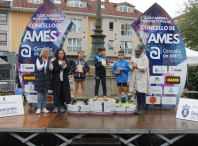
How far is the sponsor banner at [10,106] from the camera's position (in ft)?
16.4

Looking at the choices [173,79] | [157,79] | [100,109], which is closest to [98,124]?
[100,109]

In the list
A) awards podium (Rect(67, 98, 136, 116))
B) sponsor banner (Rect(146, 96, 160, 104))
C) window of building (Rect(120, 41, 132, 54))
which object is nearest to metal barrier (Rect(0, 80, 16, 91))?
awards podium (Rect(67, 98, 136, 116))

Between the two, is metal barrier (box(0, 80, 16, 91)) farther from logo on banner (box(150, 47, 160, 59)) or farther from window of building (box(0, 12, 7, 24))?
window of building (box(0, 12, 7, 24))

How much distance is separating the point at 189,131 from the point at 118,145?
56.9 inches

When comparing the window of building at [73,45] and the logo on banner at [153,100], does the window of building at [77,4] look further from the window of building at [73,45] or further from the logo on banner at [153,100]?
the logo on banner at [153,100]

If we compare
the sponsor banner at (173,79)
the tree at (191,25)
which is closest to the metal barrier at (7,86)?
the sponsor banner at (173,79)

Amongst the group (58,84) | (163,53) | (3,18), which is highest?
(3,18)

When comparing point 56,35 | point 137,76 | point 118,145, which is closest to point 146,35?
point 137,76

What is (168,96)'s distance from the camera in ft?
19.4

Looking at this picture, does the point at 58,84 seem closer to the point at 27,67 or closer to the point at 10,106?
the point at 27,67

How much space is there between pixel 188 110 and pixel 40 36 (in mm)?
4396

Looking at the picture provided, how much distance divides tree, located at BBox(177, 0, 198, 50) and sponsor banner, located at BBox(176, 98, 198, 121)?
39.3 feet

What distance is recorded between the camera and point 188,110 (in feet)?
15.9

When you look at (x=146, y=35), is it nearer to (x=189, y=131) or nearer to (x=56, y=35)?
(x=56, y=35)
